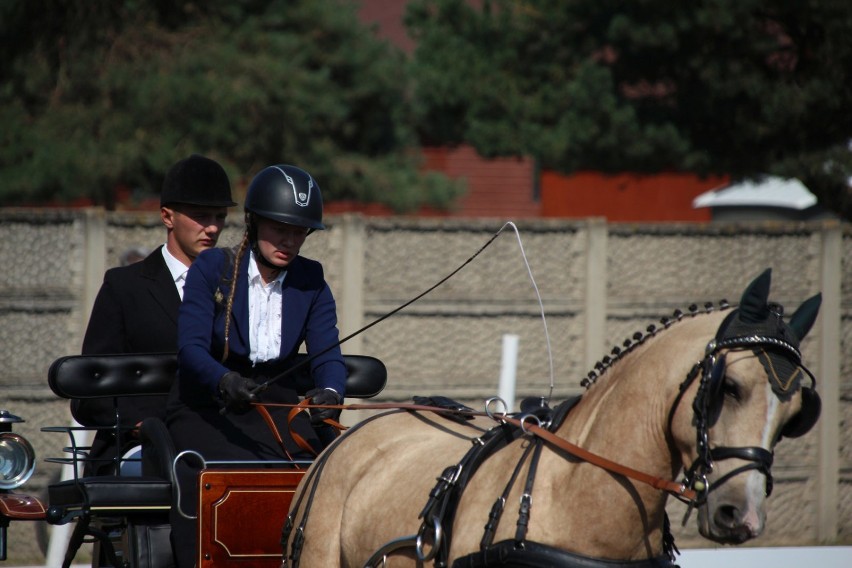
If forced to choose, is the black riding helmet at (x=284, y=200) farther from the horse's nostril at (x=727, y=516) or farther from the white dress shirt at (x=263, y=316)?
the horse's nostril at (x=727, y=516)

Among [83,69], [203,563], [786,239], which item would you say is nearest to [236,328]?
[203,563]

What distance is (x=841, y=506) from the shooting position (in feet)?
29.0

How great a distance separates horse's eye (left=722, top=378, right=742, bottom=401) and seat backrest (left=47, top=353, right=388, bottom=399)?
2065 millimetres

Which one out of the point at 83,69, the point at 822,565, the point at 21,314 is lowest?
the point at 822,565

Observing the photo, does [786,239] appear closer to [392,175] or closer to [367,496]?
[367,496]

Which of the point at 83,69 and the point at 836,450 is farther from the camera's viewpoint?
the point at 83,69

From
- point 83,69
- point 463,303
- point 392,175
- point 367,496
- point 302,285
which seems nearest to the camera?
point 367,496

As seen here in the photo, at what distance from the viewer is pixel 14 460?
5.24 m

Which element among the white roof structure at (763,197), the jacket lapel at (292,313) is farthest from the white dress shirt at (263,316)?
the white roof structure at (763,197)

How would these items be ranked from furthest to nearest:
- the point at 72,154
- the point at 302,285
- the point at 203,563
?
the point at 72,154, the point at 302,285, the point at 203,563

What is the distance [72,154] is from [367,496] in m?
10.9

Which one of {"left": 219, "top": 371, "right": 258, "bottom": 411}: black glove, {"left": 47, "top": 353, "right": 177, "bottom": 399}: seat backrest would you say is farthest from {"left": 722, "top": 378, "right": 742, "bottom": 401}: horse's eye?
{"left": 47, "top": 353, "right": 177, "bottom": 399}: seat backrest

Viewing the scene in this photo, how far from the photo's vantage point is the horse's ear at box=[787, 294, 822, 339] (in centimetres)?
319

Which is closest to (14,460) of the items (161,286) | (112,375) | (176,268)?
(112,375)
